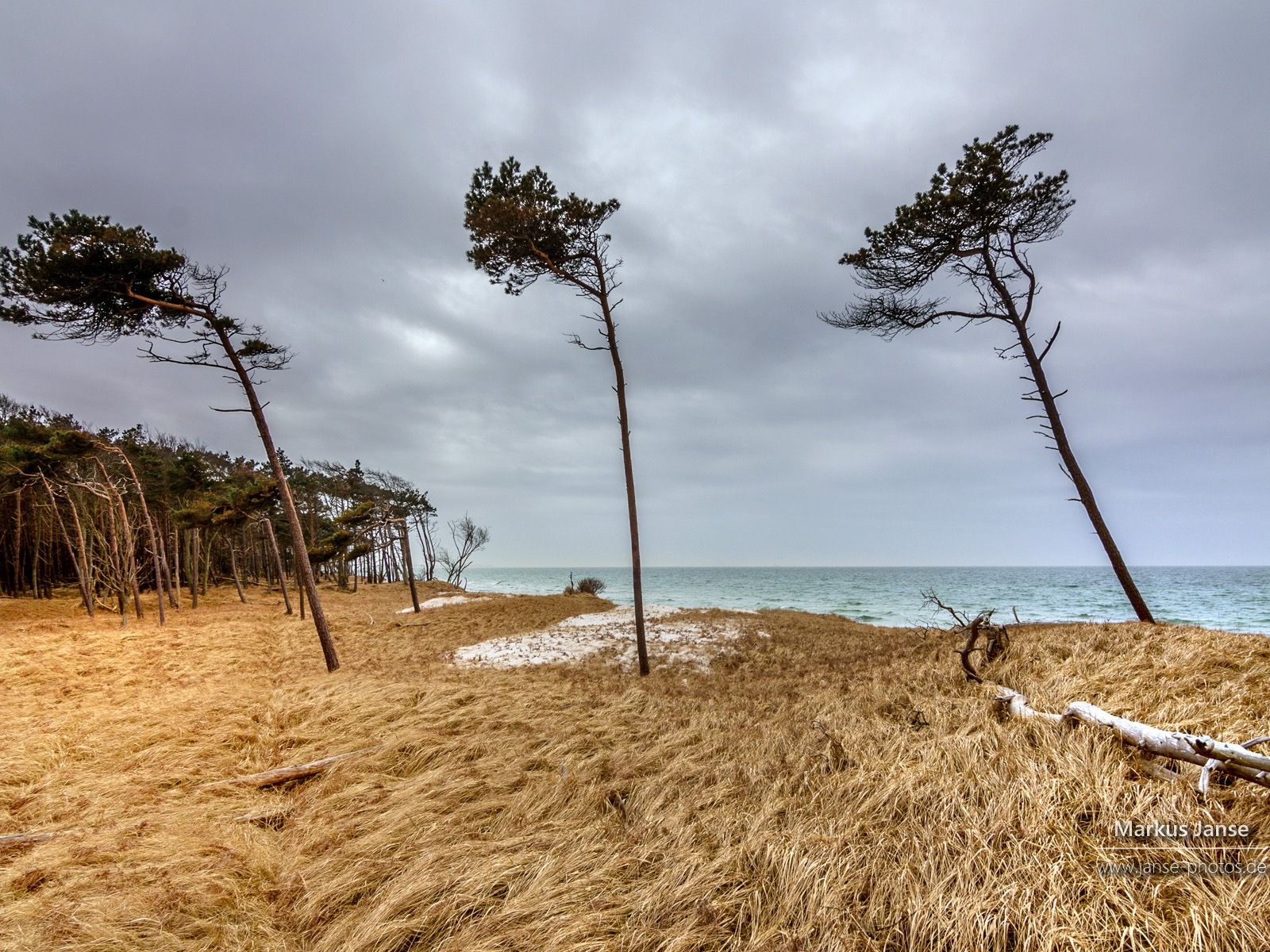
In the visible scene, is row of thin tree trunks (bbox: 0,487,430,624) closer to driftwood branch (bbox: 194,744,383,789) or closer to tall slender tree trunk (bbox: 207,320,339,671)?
tall slender tree trunk (bbox: 207,320,339,671)

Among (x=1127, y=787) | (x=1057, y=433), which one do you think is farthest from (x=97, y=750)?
(x=1057, y=433)

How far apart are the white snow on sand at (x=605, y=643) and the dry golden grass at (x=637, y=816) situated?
151 inches

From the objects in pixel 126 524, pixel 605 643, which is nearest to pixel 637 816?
pixel 605 643

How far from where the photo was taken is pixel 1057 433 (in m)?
10.2

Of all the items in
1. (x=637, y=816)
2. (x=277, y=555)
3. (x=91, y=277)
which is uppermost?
(x=91, y=277)

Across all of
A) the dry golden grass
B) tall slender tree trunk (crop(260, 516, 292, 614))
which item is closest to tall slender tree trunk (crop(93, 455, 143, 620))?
tall slender tree trunk (crop(260, 516, 292, 614))

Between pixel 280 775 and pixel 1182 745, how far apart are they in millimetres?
8126

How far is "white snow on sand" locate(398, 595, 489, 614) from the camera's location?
79.4ft

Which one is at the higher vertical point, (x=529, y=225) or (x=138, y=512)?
(x=529, y=225)

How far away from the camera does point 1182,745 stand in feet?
11.3

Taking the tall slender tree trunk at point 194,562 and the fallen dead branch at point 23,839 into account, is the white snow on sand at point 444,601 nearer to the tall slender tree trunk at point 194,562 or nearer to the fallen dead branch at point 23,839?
the tall slender tree trunk at point 194,562

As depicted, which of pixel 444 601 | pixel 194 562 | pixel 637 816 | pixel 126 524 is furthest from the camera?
pixel 444 601

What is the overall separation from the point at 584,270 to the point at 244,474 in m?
26.1

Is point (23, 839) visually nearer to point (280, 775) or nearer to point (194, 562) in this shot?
point (280, 775)
